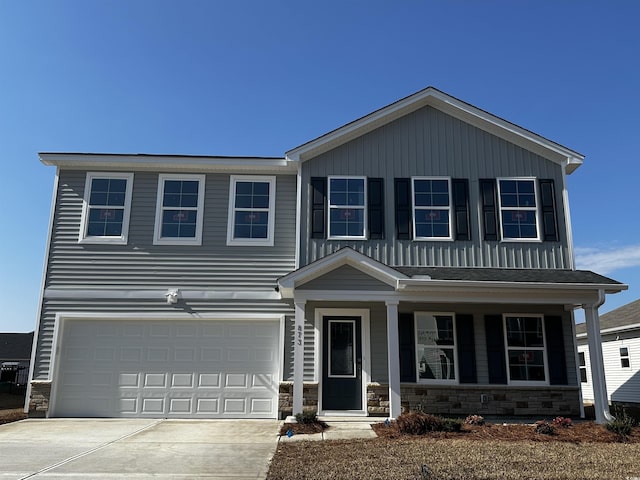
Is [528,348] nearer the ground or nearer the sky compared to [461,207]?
nearer the ground

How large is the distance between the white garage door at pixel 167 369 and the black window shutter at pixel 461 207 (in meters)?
4.88

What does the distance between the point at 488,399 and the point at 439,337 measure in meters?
1.67

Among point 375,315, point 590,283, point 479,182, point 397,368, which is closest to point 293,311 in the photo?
point 375,315

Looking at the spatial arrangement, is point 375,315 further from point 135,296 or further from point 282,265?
point 135,296

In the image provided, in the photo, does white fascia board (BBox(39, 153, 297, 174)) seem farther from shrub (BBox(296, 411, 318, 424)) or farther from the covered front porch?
shrub (BBox(296, 411, 318, 424))

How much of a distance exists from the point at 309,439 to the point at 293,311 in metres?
3.57

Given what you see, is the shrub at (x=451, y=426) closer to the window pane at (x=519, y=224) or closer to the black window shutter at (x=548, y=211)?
the window pane at (x=519, y=224)

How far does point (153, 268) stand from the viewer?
1178 cm

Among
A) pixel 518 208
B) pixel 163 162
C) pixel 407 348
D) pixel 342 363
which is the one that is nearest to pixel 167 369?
pixel 342 363

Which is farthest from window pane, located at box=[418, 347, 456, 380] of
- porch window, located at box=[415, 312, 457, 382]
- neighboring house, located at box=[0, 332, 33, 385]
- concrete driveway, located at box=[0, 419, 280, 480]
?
neighboring house, located at box=[0, 332, 33, 385]

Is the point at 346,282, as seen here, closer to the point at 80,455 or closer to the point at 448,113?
the point at 448,113

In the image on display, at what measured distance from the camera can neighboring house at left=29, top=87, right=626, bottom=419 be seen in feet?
36.3

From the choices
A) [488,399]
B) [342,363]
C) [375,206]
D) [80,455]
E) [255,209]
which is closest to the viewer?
[80,455]

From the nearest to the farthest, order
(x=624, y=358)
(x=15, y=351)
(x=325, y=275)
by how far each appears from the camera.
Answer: (x=325, y=275), (x=624, y=358), (x=15, y=351)
